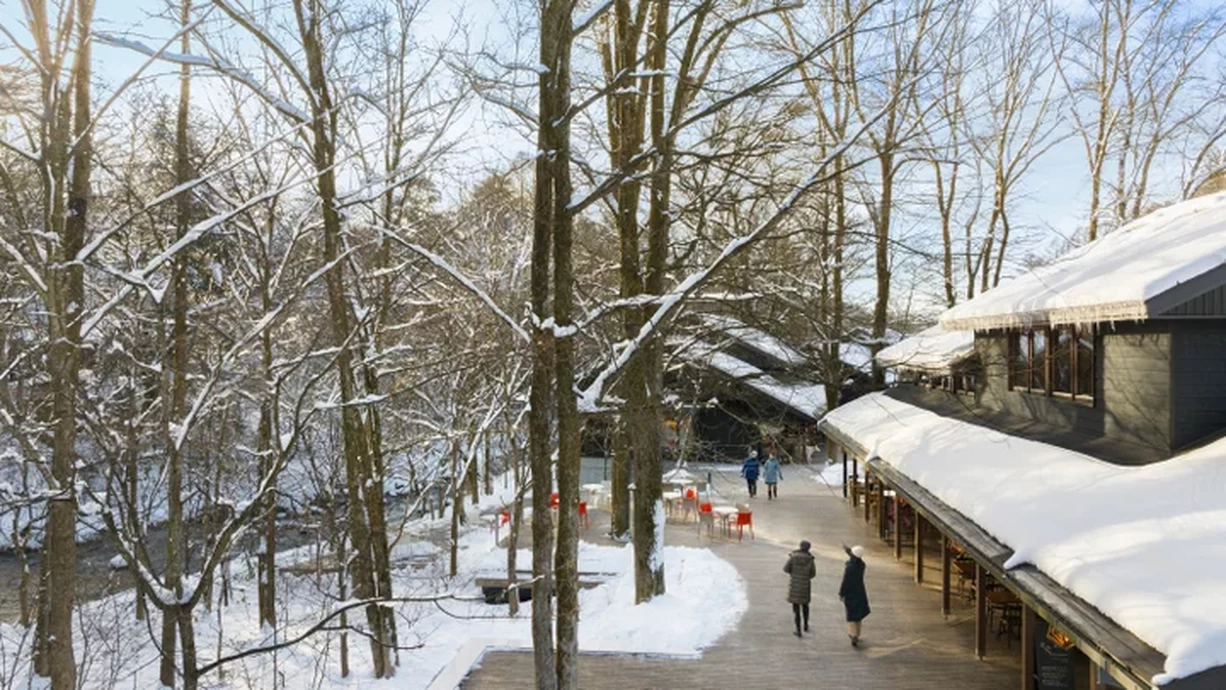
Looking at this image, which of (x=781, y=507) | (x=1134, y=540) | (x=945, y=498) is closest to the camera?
(x=1134, y=540)

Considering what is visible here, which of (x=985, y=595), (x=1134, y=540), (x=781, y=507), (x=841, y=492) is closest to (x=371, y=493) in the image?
(x=985, y=595)

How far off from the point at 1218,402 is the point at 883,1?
20.0 feet

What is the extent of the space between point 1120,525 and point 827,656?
15.9 feet

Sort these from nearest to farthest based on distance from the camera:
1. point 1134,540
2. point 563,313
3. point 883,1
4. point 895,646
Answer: point 883,1 → point 1134,540 → point 563,313 → point 895,646

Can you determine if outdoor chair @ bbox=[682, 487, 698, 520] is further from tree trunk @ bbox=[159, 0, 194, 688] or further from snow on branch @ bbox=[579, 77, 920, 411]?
snow on branch @ bbox=[579, 77, 920, 411]

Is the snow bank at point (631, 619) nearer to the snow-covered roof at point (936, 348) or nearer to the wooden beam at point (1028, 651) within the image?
the wooden beam at point (1028, 651)

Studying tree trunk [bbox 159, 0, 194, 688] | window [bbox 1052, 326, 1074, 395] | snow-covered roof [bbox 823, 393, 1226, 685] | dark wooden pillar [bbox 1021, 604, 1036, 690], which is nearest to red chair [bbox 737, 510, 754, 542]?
snow-covered roof [bbox 823, 393, 1226, 685]

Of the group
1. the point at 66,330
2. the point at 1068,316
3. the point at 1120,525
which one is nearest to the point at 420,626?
the point at 66,330

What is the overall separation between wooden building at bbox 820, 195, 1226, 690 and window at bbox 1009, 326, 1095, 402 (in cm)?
3

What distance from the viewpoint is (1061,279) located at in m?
12.2

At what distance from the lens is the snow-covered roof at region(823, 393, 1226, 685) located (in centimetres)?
520

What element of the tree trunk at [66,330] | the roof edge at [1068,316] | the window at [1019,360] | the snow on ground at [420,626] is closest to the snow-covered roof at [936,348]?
the window at [1019,360]

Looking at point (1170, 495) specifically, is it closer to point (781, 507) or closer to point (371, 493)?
point (371, 493)

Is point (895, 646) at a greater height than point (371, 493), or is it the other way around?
point (371, 493)
